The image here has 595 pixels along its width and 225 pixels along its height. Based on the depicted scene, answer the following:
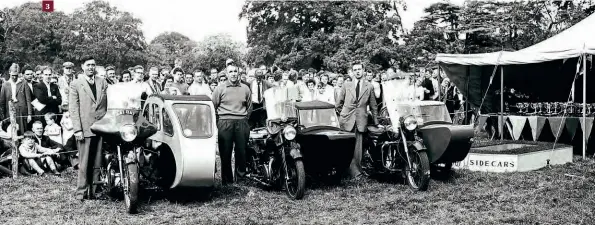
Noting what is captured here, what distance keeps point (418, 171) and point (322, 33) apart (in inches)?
1029

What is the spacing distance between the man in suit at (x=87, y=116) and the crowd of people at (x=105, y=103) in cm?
1

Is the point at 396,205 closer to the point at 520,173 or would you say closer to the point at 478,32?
the point at 520,173

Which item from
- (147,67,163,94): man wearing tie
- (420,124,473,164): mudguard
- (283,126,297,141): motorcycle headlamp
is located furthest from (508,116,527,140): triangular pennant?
(147,67,163,94): man wearing tie

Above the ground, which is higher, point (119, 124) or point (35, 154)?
point (119, 124)

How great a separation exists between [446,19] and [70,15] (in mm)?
35804

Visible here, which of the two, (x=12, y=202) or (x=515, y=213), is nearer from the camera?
(x=515, y=213)

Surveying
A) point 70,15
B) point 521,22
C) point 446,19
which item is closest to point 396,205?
point 521,22

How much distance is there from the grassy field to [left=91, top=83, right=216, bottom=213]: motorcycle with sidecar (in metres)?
0.28

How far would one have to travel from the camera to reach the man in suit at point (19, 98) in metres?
10.0

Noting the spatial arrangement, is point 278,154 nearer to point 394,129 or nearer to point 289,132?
point 289,132

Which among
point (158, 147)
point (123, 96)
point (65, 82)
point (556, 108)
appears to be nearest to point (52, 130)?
point (65, 82)

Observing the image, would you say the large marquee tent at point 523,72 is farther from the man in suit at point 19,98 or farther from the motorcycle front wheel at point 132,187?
the motorcycle front wheel at point 132,187

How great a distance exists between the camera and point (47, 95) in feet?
33.8

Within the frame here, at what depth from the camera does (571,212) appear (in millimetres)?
6254
